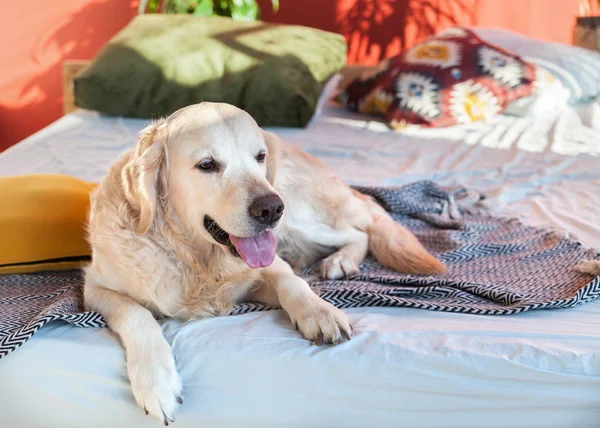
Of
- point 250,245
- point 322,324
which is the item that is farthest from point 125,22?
point 322,324

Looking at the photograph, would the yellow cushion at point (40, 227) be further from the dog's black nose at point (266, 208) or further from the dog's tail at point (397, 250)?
the dog's tail at point (397, 250)

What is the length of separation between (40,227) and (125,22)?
306 cm

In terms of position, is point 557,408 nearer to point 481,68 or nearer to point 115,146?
point 115,146

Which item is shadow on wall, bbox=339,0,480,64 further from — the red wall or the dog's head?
the dog's head

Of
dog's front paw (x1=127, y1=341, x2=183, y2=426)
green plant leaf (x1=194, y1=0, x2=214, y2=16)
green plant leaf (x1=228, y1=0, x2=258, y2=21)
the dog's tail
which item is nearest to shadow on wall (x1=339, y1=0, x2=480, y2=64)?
green plant leaf (x1=228, y1=0, x2=258, y2=21)

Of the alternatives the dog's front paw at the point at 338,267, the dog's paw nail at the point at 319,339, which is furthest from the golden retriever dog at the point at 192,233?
the dog's front paw at the point at 338,267

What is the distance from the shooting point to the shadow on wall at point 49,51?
4.29m

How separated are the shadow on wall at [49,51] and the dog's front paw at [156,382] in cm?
356

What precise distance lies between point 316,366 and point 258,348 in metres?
0.11

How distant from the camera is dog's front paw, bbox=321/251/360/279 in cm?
169

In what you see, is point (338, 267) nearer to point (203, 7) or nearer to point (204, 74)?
Answer: point (204, 74)

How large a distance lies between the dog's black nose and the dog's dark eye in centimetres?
13

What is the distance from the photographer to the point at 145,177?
4.68 ft

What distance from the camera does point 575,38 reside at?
12.5 ft
